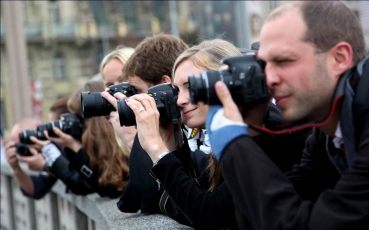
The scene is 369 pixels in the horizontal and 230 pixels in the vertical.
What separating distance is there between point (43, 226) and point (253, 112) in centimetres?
559

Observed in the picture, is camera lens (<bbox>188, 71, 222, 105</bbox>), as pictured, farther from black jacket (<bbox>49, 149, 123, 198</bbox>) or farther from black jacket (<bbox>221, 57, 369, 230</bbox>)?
black jacket (<bbox>49, 149, 123, 198</bbox>)

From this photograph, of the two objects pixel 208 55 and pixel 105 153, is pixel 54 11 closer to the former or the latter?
pixel 105 153

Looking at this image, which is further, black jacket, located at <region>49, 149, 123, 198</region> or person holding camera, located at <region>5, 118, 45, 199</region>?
person holding camera, located at <region>5, 118, 45, 199</region>

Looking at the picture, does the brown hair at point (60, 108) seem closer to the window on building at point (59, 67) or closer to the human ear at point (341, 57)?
the human ear at point (341, 57)

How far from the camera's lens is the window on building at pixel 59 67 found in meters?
49.7

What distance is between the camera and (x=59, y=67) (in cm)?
4972

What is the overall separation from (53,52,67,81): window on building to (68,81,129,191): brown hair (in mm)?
44897

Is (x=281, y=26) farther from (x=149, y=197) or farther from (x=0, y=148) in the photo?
(x=0, y=148)

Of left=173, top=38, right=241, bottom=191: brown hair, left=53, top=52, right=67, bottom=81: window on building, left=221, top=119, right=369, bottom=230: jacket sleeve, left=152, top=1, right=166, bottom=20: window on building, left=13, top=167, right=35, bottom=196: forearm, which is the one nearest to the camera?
left=221, top=119, right=369, bottom=230: jacket sleeve

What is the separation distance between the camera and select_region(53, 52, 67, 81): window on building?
4965cm

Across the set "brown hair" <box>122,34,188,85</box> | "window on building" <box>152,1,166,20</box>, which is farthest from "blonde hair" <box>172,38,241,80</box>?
"window on building" <box>152,1,166,20</box>

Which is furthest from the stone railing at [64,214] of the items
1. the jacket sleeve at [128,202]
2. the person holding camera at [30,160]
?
the person holding camera at [30,160]

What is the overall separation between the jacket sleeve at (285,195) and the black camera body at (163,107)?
3.31 feet

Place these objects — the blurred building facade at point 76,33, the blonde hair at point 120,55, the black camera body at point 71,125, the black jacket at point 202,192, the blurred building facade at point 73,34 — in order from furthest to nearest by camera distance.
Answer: the blurred building facade at point 76,33 → the blurred building facade at point 73,34 → the black camera body at point 71,125 → the blonde hair at point 120,55 → the black jacket at point 202,192
